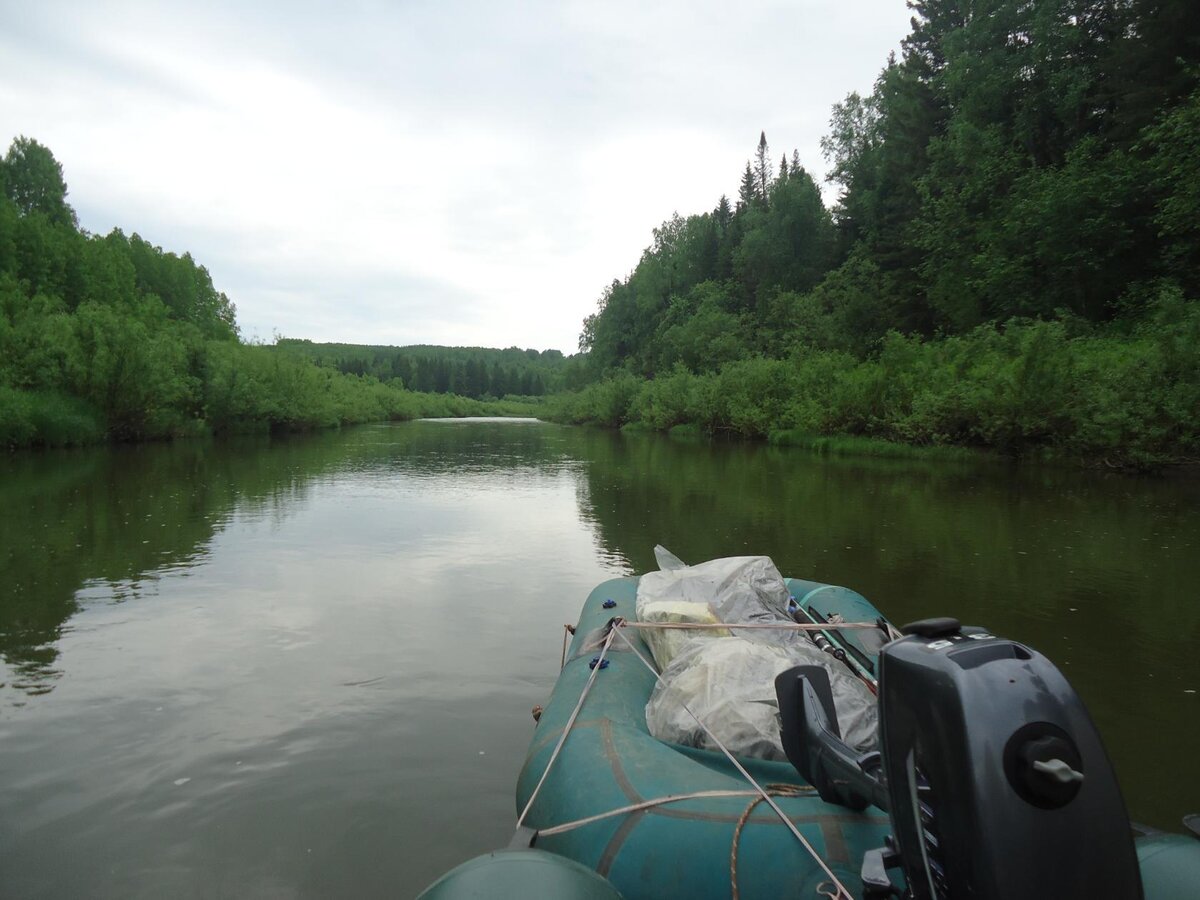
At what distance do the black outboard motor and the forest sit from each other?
17.7 meters

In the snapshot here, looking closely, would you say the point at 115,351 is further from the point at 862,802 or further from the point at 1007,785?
the point at 1007,785

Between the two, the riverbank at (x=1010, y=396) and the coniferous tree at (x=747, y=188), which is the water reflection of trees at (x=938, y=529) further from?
the coniferous tree at (x=747, y=188)

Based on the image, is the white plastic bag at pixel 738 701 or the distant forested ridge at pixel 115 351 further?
the distant forested ridge at pixel 115 351

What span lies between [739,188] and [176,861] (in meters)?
77.2

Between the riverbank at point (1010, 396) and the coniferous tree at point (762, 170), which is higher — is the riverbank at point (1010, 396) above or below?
below

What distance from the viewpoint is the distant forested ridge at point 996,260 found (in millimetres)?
18547

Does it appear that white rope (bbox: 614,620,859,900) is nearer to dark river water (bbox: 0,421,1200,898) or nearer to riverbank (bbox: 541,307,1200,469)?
dark river water (bbox: 0,421,1200,898)

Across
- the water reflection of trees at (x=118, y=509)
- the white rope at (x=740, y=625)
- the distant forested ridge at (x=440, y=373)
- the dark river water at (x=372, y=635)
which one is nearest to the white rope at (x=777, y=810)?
the white rope at (x=740, y=625)

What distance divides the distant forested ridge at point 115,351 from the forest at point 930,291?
0.12 m

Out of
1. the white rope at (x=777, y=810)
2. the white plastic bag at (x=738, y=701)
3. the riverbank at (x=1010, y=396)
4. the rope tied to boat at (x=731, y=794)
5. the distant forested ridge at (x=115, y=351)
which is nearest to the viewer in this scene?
the white rope at (x=777, y=810)

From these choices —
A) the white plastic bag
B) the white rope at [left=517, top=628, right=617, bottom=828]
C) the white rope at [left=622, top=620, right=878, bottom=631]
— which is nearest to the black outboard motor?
the white plastic bag

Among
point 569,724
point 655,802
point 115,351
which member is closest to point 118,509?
point 569,724

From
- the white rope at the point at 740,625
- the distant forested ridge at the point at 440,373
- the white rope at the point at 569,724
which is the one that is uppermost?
the distant forested ridge at the point at 440,373

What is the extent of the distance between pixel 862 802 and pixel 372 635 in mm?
4693
